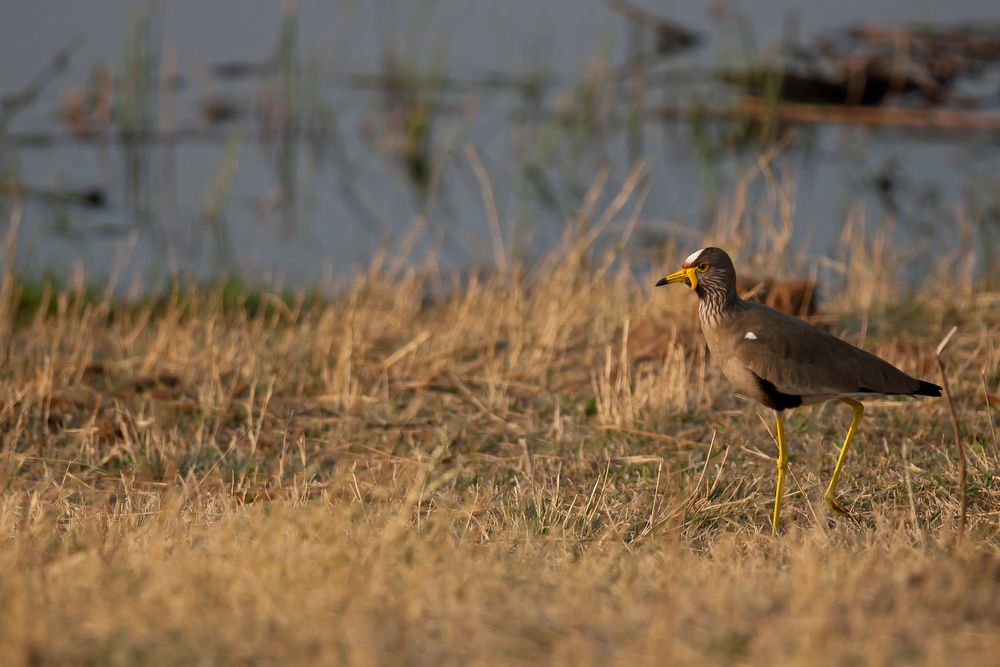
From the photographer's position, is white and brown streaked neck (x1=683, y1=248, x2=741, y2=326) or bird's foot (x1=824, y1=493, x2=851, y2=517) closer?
bird's foot (x1=824, y1=493, x2=851, y2=517)

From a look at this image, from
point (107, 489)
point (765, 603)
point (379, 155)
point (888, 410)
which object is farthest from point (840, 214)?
point (765, 603)

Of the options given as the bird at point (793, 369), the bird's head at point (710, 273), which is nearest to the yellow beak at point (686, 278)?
the bird's head at point (710, 273)

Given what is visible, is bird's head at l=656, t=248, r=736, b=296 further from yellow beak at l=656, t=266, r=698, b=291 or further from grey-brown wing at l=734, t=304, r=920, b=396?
grey-brown wing at l=734, t=304, r=920, b=396

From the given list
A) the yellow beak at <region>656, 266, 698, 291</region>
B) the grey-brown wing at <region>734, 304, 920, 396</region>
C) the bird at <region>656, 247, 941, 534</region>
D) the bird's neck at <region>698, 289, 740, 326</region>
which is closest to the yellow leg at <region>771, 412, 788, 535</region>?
the bird at <region>656, 247, 941, 534</region>

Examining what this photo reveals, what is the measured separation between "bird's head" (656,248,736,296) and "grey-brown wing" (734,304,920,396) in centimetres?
26

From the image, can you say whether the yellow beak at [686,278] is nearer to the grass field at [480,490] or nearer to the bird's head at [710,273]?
the bird's head at [710,273]

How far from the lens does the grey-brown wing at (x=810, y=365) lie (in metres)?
4.20

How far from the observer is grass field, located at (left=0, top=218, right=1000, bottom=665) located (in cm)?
270

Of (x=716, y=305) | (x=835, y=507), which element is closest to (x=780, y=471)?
(x=835, y=507)

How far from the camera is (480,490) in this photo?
4617 mm

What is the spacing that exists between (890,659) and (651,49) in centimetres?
1255

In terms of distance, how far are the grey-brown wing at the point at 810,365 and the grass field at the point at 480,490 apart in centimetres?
39

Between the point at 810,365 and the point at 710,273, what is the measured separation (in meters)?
0.53

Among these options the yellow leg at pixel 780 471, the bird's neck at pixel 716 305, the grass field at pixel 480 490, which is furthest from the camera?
the bird's neck at pixel 716 305
